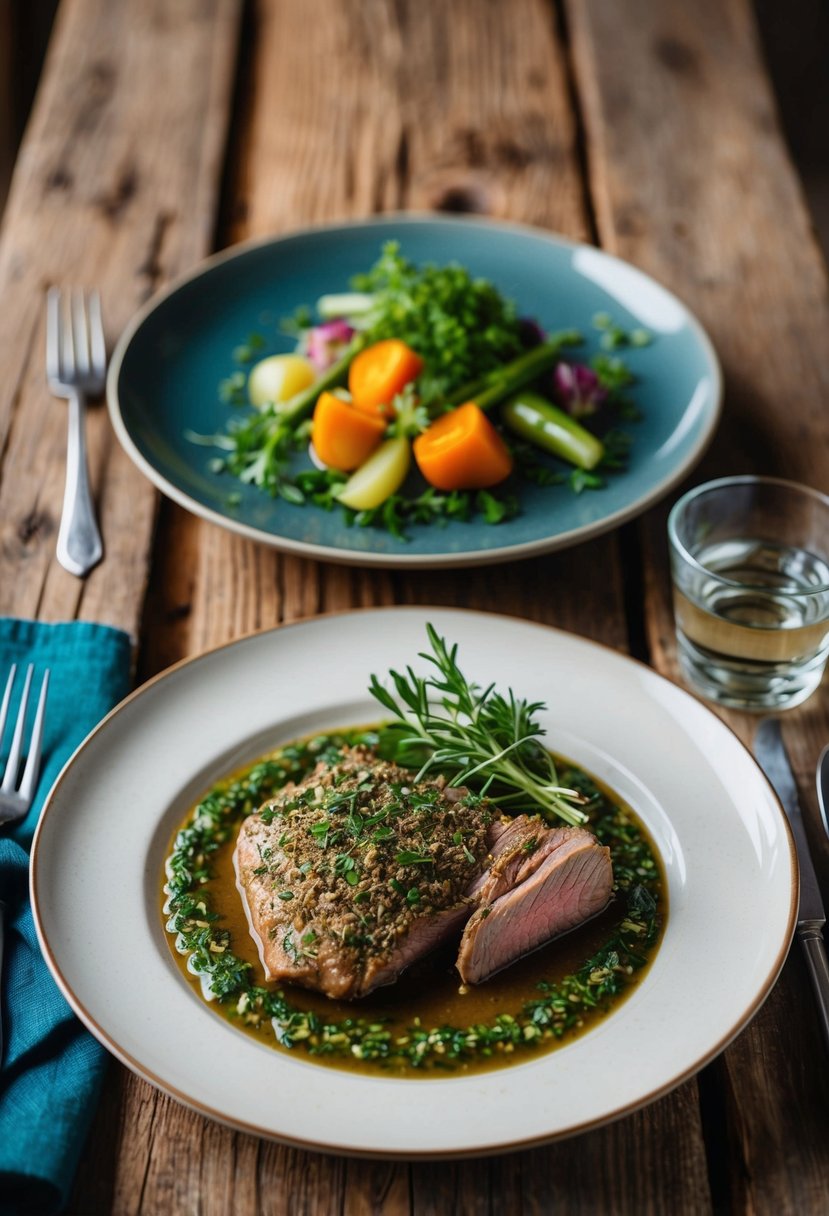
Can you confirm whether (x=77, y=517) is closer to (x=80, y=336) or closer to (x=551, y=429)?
(x=80, y=336)

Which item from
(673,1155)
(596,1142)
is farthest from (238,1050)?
(673,1155)

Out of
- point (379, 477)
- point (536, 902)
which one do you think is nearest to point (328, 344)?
point (379, 477)

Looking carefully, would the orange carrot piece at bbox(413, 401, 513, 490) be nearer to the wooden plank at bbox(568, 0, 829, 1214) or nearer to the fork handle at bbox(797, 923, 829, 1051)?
the wooden plank at bbox(568, 0, 829, 1214)

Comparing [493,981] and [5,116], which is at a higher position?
[493,981]

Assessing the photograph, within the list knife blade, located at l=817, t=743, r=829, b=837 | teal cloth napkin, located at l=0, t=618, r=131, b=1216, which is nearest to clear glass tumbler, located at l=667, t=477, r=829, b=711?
knife blade, located at l=817, t=743, r=829, b=837

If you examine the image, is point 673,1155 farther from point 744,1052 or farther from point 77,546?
point 77,546

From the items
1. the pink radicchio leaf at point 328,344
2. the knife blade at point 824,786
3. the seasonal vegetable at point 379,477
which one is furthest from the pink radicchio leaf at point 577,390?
the knife blade at point 824,786
